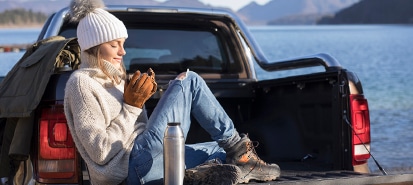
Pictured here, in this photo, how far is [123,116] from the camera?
4.21 metres

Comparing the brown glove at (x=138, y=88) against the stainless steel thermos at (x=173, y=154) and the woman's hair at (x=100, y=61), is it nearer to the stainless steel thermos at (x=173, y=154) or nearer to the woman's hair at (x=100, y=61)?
the woman's hair at (x=100, y=61)

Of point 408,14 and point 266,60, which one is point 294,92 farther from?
point 408,14

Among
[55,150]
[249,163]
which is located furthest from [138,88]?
[249,163]

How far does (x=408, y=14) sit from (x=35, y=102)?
447 ft

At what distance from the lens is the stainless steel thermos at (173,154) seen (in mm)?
3746

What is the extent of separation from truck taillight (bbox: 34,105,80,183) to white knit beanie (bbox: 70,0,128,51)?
0.38 meters

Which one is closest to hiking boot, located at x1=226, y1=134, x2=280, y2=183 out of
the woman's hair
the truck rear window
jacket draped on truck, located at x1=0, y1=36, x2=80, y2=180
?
the woman's hair

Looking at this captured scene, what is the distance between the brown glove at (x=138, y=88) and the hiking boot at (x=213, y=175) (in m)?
0.43

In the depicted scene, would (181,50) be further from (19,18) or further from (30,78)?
(19,18)

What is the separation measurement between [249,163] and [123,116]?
68 centimetres

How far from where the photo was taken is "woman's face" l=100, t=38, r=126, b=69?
4.31m

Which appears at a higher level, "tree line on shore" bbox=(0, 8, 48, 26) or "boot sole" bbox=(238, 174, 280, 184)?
"boot sole" bbox=(238, 174, 280, 184)

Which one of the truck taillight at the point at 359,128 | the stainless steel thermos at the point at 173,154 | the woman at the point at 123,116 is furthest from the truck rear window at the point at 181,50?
the stainless steel thermos at the point at 173,154

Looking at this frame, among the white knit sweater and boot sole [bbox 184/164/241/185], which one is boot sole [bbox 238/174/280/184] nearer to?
boot sole [bbox 184/164/241/185]
